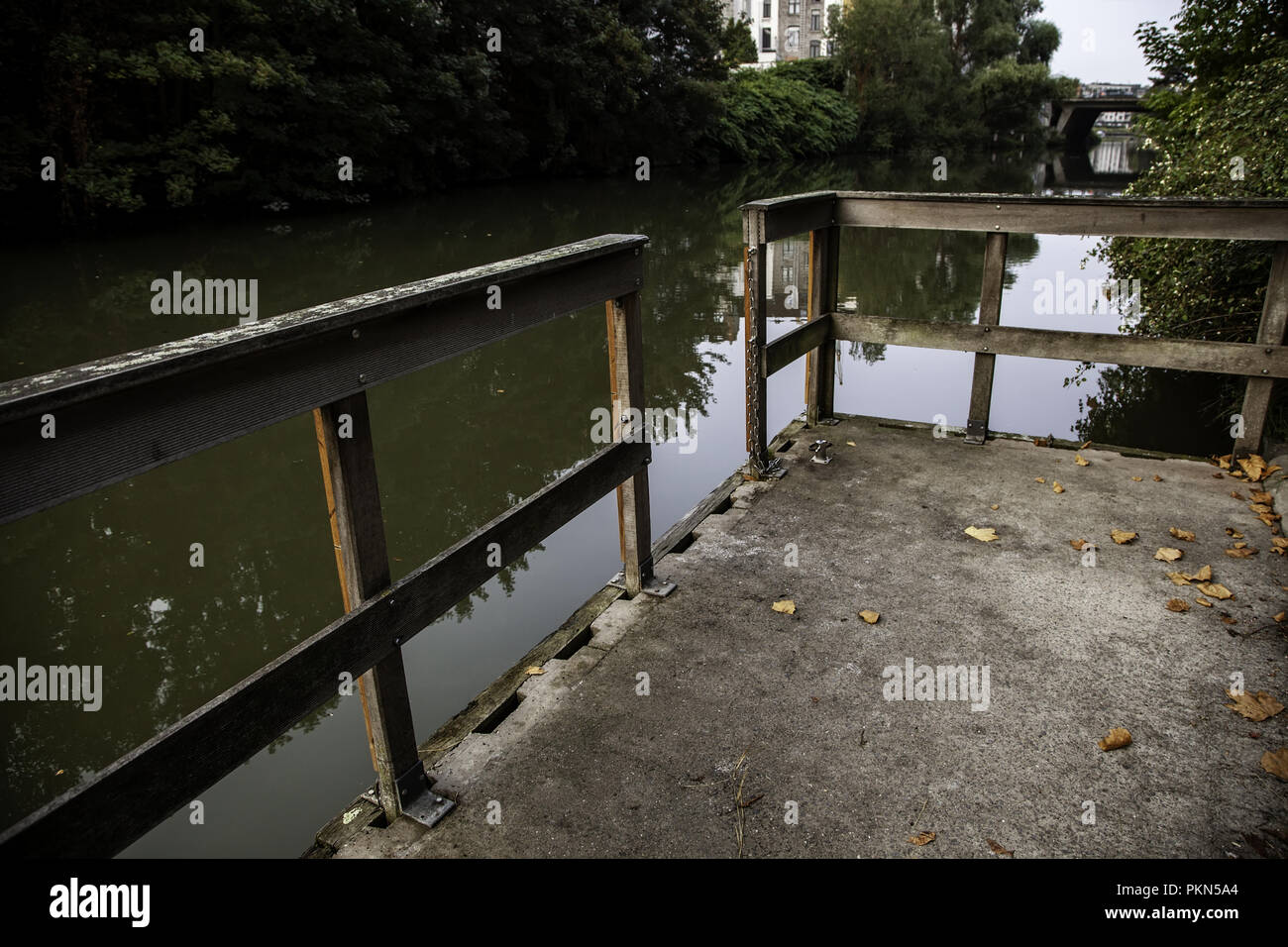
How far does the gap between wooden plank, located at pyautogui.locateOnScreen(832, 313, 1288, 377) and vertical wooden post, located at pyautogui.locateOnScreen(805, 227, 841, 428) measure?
0.14 m

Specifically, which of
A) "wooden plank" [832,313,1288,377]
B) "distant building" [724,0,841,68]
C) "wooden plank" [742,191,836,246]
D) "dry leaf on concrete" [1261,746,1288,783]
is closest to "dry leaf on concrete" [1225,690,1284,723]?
"dry leaf on concrete" [1261,746,1288,783]

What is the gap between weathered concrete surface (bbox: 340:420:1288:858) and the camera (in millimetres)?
2633

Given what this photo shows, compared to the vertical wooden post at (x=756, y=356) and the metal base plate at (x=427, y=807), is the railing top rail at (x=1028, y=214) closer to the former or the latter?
the vertical wooden post at (x=756, y=356)

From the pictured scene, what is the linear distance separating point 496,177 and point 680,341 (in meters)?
21.8

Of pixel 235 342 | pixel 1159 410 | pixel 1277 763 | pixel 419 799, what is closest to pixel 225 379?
pixel 235 342

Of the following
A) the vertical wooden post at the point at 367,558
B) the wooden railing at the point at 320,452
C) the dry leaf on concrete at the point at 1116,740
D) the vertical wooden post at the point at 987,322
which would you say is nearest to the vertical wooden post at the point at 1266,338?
the vertical wooden post at the point at 987,322

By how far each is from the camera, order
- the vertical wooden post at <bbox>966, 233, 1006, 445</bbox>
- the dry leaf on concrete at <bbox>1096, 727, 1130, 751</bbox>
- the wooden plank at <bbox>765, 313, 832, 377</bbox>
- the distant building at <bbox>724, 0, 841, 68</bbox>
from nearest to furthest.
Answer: the dry leaf on concrete at <bbox>1096, 727, 1130, 751</bbox> < the wooden plank at <bbox>765, 313, 832, 377</bbox> < the vertical wooden post at <bbox>966, 233, 1006, 445</bbox> < the distant building at <bbox>724, 0, 841, 68</bbox>

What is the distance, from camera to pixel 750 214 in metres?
4.73

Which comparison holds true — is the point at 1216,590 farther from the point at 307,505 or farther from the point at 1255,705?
the point at 307,505

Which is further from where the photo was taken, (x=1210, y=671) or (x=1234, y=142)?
(x=1234, y=142)

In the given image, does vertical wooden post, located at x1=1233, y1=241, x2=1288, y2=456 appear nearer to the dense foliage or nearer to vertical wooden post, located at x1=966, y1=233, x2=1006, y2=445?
vertical wooden post, located at x1=966, y1=233, x2=1006, y2=445

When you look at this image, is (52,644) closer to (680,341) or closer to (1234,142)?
(680,341)

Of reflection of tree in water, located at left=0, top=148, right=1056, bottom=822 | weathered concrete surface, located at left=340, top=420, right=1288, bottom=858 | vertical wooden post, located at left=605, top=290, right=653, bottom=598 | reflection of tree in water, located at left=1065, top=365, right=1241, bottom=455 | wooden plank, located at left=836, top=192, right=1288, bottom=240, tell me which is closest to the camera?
weathered concrete surface, located at left=340, top=420, right=1288, bottom=858
